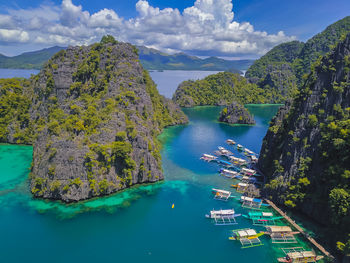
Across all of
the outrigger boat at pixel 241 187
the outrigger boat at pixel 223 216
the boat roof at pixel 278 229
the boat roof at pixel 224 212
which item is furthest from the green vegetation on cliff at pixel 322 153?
the outrigger boat at pixel 223 216

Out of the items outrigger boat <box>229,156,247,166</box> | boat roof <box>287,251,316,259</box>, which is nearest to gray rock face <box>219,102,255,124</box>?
outrigger boat <box>229,156,247,166</box>

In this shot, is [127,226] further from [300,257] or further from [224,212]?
[300,257]

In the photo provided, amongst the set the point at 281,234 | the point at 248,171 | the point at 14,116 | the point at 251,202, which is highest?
the point at 14,116

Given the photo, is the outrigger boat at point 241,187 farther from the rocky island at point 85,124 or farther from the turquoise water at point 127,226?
the rocky island at point 85,124

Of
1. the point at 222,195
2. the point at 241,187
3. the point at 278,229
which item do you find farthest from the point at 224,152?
the point at 278,229

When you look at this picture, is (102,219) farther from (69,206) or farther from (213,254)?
(213,254)

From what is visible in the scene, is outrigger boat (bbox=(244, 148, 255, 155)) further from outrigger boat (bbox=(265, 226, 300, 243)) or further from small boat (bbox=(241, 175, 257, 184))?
outrigger boat (bbox=(265, 226, 300, 243))
